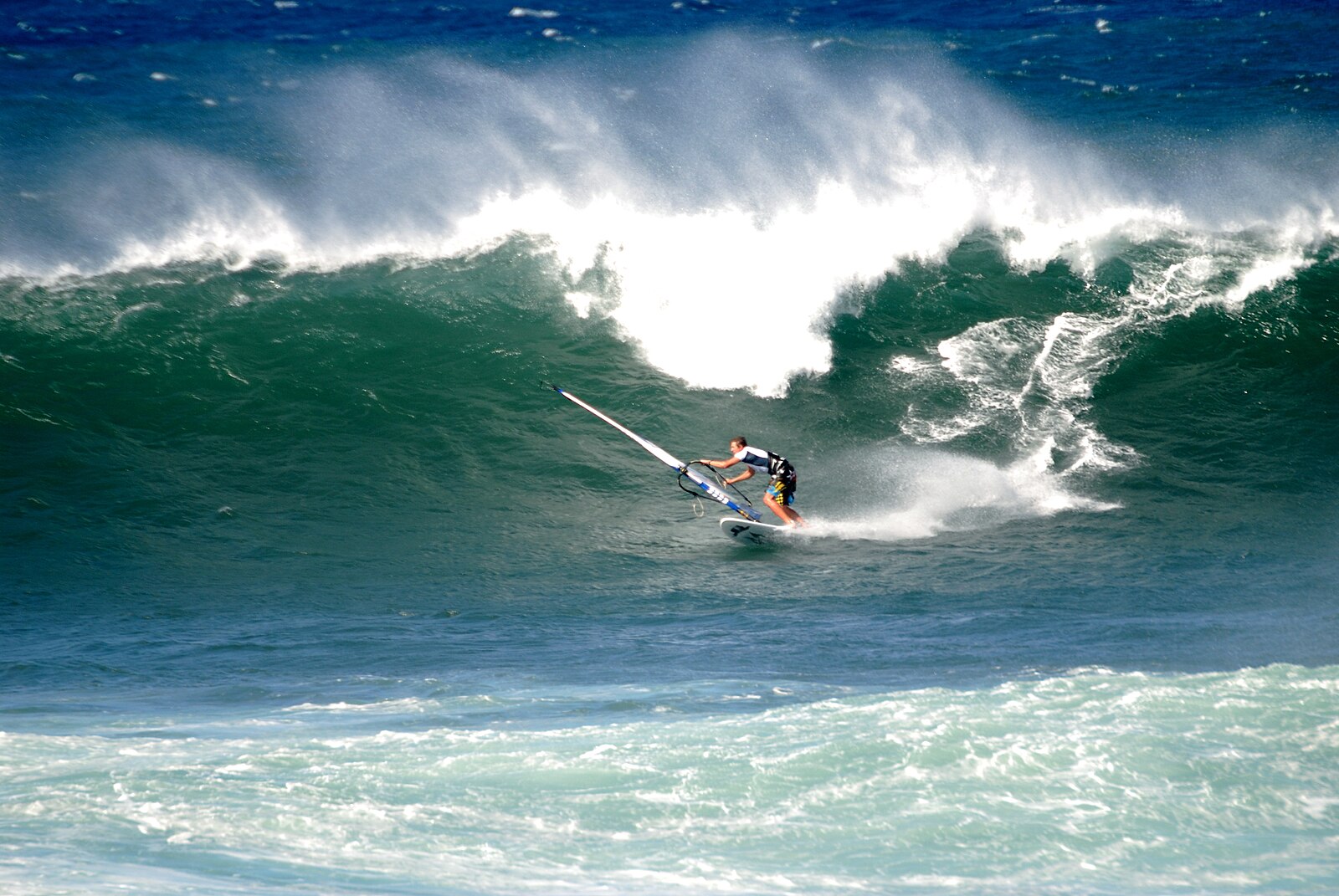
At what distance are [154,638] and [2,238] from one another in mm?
9234

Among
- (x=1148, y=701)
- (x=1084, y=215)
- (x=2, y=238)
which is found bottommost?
(x=1148, y=701)

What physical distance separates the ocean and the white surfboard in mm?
130

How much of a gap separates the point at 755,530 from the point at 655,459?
2043 millimetres

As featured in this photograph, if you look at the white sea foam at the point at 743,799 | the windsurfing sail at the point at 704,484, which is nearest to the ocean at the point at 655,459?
the white sea foam at the point at 743,799

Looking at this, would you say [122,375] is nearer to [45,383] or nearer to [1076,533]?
[45,383]

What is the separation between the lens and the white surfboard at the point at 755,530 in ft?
36.6

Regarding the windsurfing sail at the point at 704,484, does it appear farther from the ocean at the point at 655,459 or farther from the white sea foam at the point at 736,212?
the white sea foam at the point at 736,212

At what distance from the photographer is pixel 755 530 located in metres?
11.2

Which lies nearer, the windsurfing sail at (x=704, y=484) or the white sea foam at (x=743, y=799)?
the white sea foam at (x=743, y=799)

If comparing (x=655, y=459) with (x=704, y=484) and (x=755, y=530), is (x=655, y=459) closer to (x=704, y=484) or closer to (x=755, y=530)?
(x=704, y=484)

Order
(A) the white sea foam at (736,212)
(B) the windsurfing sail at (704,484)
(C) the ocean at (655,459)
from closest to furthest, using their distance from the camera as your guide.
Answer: (C) the ocean at (655,459) < (B) the windsurfing sail at (704,484) < (A) the white sea foam at (736,212)

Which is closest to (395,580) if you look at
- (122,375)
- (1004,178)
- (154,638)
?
(154,638)

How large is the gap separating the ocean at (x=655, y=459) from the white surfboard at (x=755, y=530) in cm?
13

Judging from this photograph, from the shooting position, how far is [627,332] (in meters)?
14.7
